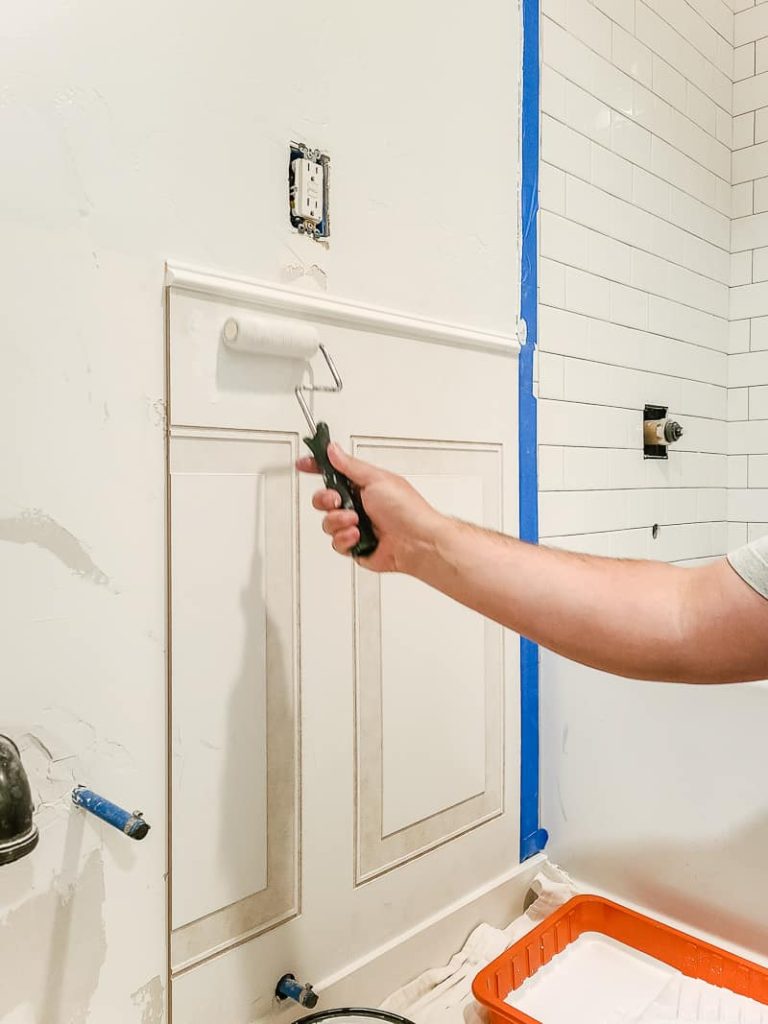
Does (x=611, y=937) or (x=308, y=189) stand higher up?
(x=308, y=189)

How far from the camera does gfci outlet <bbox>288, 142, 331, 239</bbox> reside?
1019 mm

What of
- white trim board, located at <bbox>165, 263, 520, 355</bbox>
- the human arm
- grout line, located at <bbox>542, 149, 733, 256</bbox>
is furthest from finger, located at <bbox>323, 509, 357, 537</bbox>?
grout line, located at <bbox>542, 149, 733, 256</bbox>

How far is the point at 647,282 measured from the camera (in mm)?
1772

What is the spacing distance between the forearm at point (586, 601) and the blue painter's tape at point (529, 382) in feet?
2.05

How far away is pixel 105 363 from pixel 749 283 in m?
1.86

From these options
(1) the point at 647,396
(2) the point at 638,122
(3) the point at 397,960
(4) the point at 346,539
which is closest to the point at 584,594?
(4) the point at 346,539

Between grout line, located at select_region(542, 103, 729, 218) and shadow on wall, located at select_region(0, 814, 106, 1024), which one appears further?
grout line, located at select_region(542, 103, 729, 218)

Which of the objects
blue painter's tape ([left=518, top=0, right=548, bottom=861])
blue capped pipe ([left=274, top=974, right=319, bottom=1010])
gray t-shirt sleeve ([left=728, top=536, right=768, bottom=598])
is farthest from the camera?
blue painter's tape ([left=518, top=0, right=548, bottom=861])

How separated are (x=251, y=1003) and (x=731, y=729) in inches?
32.5

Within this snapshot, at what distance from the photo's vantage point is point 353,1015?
40.8 inches

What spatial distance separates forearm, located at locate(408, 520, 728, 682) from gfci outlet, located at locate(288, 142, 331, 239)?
1.63 feet

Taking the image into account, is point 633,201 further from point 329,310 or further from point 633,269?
point 329,310

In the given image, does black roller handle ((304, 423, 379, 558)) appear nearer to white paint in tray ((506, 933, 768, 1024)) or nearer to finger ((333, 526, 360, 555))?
finger ((333, 526, 360, 555))

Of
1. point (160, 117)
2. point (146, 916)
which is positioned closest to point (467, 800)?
point (146, 916)
